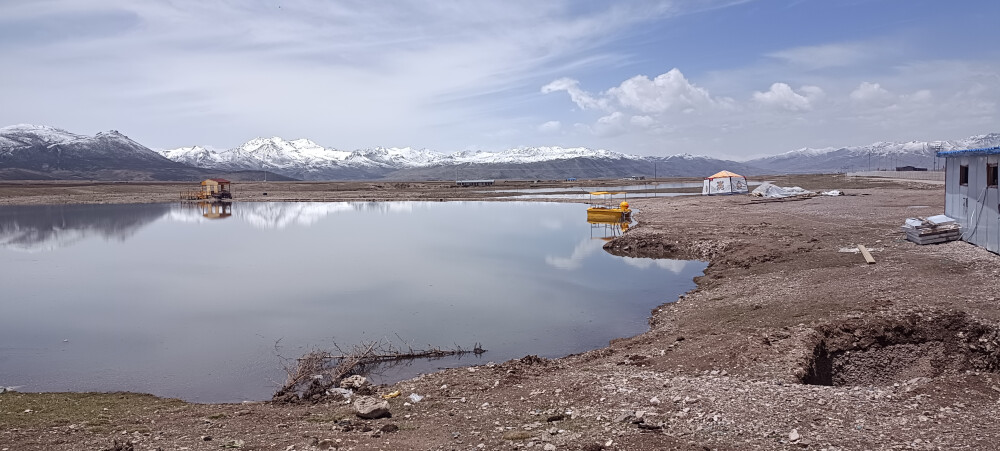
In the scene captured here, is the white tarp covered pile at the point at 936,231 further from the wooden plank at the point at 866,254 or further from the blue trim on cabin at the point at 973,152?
the blue trim on cabin at the point at 973,152

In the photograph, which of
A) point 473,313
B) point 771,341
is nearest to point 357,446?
point 771,341

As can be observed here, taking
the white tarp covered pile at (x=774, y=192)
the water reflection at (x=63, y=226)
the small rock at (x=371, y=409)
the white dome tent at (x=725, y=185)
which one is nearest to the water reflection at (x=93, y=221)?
the water reflection at (x=63, y=226)

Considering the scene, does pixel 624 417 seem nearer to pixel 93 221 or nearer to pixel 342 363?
pixel 342 363

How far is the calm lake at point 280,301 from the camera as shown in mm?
14328

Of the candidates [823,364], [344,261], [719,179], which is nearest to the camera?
[823,364]

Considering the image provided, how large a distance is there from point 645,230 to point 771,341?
2396 cm

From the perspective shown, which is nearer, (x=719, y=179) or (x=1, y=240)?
(x=1, y=240)

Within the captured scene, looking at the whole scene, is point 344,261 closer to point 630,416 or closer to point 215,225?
point 630,416

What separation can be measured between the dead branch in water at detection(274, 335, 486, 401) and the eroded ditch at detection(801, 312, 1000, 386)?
7.14 meters

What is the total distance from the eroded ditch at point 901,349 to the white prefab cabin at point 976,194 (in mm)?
8079

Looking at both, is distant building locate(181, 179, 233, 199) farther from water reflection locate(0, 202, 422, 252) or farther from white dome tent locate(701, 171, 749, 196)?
white dome tent locate(701, 171, 749, 196)

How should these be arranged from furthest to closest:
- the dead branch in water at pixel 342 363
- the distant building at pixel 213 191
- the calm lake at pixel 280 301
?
the distant building at pixel 213 191
the calm lake at pixel 280 301
the dead branch in water at pixel 342 363

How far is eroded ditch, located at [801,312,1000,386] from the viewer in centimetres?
1065

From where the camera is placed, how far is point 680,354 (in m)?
11.8
